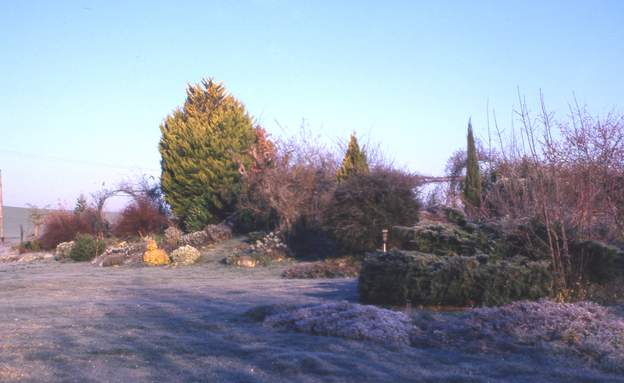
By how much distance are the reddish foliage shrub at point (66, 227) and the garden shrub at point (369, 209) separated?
Answer: 18480 mm

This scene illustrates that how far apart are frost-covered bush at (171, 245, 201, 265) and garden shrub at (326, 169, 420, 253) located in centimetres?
551

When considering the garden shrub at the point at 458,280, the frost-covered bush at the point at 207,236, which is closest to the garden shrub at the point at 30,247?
the frost-covered bush at the point at 207,236

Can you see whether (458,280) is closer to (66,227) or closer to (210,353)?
(210,353)

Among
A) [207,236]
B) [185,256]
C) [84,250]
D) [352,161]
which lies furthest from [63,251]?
[352,161]

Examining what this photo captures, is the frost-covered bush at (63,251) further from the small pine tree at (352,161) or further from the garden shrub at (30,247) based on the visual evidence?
the small pine tree at (352,161)

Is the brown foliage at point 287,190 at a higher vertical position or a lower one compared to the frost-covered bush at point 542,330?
higher

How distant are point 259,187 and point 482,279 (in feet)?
61.5

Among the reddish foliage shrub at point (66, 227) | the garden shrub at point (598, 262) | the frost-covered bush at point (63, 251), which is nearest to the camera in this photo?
the garden shrub at point (598, 262)

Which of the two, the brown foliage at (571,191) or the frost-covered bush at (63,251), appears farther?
the frost-covered bush at (63,251)

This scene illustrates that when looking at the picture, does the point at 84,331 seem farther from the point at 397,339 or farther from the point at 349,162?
the point at 349,162

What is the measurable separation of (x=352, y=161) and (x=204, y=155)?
7.39m

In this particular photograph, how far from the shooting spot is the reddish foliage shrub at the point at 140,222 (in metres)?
34.2

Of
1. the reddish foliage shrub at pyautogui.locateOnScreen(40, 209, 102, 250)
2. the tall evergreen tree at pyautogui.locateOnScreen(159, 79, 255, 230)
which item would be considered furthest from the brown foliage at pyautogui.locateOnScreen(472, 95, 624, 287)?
the reddish foliage shrub at pyautogui.locateOnScreen(40, 209, 102, 250)

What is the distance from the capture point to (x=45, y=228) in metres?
37.4
